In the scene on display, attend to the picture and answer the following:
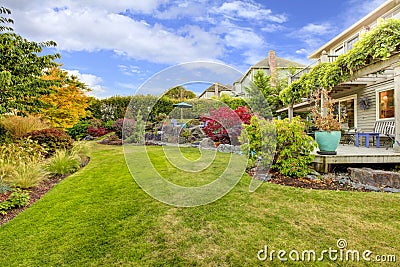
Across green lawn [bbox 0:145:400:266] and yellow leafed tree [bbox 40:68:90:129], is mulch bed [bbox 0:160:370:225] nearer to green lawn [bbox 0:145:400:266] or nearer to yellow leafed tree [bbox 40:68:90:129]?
green lawn [bbox 0:145:400:266]

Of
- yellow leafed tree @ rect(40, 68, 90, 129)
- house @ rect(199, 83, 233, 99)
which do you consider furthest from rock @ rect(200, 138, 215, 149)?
yellow leafed tree @ rect(40, 68, 90, 129)

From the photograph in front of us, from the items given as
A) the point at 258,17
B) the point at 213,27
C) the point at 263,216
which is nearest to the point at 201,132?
the point at 213,27

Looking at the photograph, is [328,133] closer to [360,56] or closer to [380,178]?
[380,178]

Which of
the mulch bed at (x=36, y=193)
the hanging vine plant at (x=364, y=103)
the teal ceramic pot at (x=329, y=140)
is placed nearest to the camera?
the mulch bed at (x=36, y=193)

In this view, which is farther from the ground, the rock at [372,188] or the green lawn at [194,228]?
the rock at [372,188]

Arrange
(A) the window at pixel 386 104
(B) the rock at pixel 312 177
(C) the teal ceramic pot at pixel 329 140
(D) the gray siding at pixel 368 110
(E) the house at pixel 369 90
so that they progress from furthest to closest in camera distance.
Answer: (D) the gray siding at pixel 368 110 < (A) the window at pixel 386 104 < (E) the house at pixel 369 90 < (C) the teal ceramic pot at pixel 329 140 < (B) the rock at pixel 312 177

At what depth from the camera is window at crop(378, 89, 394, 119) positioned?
24.8ft

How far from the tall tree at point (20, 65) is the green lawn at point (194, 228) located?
3027 millimetres

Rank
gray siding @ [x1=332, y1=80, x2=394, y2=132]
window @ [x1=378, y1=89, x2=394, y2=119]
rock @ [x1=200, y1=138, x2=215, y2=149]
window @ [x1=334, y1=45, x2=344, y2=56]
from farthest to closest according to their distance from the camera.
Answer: window @ [x1=334, y1=45, x2=344, y2=56] → rock @ [x1=200, y1=138, x2=215, y2=149] → gray siding @ [x1=332, y1=80, x2=394, y2=132] → window @ [x1=378, y1=89, x2=394, y2=119]

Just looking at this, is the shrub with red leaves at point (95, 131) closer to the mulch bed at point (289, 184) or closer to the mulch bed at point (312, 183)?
the mulch bed at point (289, 184)

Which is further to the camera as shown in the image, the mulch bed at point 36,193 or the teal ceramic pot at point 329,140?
the teal ceramic pot at point 329,140

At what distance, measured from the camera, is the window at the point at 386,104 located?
7.57 m

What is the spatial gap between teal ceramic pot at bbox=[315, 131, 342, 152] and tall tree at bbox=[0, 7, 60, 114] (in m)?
6.63

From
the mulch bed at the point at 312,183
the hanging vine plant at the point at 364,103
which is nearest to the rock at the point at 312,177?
the mulch bed at the point at 312,183
